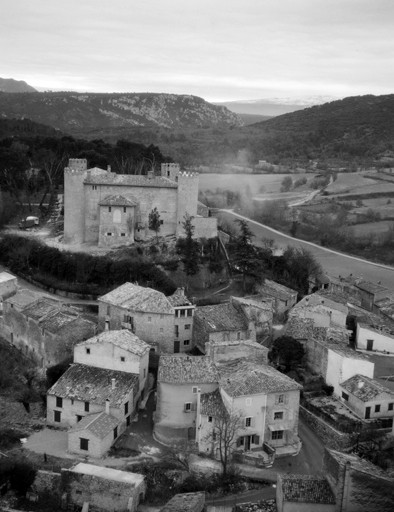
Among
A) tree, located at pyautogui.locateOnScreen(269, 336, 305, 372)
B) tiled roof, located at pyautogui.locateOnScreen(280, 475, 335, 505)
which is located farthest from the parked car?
tiled roof, located at pyautogui.locateOnScreen(280, 475, 335, 505)

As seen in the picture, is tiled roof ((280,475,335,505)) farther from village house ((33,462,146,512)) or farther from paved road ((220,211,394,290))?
paved road ((220,211,394,290))

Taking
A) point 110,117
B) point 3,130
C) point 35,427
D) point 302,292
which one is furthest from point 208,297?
point 110,117

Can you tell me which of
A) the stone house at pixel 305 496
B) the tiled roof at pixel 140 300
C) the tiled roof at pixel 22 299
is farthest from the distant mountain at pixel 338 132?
the stone house at pixel 305 496

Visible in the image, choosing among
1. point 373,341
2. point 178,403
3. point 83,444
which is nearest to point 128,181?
point 373,341

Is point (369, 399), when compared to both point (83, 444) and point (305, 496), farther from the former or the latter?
point (83, 444)

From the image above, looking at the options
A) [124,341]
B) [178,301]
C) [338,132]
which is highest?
[338,132]

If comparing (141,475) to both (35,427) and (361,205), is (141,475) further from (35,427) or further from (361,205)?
(361,205)
